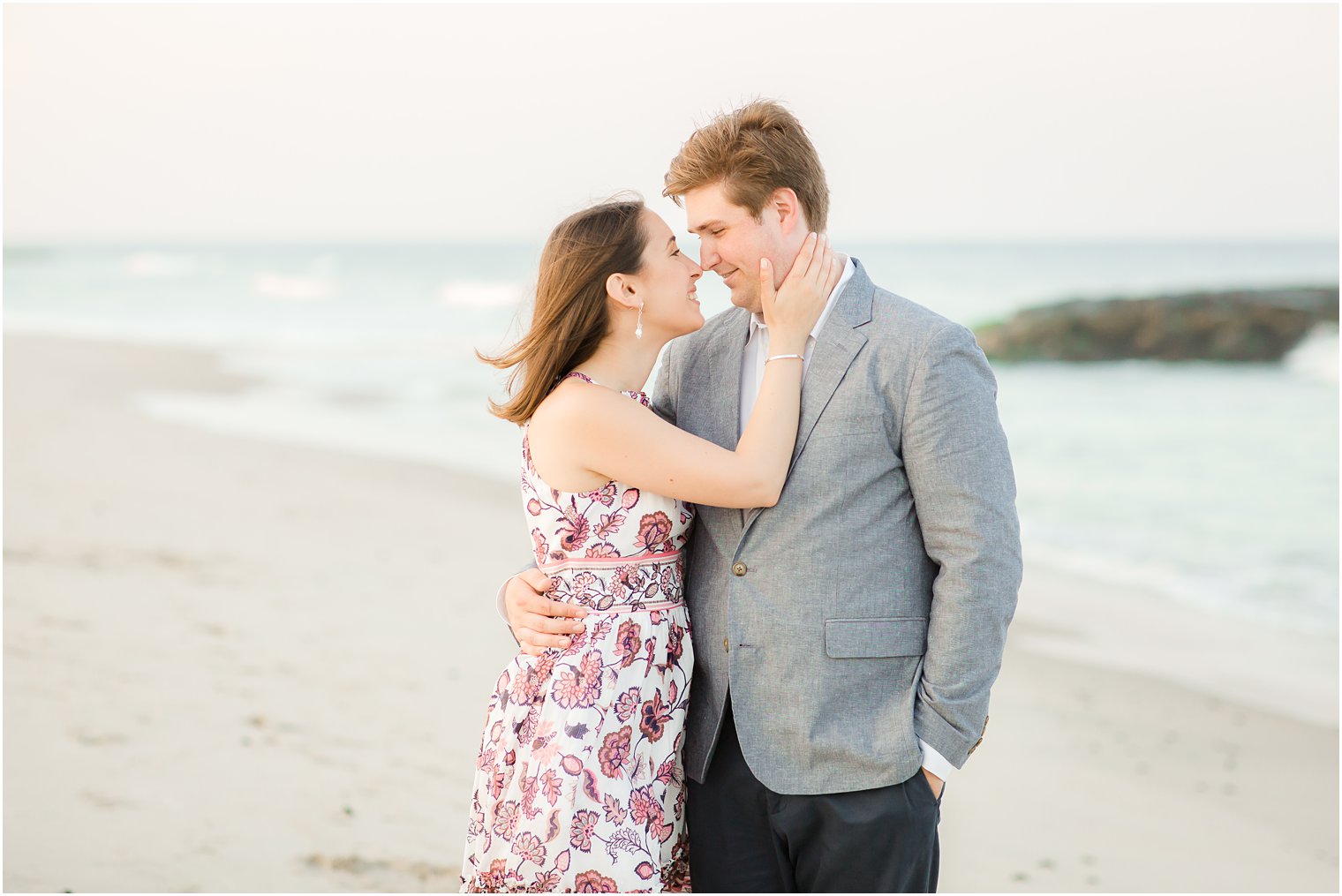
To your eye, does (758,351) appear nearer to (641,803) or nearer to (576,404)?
(576,404)

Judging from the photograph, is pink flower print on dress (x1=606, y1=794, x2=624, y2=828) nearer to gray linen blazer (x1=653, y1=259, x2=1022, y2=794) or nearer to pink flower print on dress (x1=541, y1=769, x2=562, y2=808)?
pink flower print on dress (x1=541, y1=769, x2=562, y2=808)

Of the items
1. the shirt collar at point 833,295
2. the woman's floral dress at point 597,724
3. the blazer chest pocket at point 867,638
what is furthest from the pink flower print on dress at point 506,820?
the shirt collar at point 833,295

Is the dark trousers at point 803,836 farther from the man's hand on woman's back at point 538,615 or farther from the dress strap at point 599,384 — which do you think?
the dress strap at point 599,384

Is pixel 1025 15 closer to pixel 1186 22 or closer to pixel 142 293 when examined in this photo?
pixel 1186 22

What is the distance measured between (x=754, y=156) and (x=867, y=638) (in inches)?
41.5

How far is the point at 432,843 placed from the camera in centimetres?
428

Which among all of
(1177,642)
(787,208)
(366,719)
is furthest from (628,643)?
(1177,642)

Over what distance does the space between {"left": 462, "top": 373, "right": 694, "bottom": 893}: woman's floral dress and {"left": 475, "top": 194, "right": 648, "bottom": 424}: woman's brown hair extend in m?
0.16

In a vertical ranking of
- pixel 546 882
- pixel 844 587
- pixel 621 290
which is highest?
pixel 621 290

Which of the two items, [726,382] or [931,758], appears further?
[726,382]

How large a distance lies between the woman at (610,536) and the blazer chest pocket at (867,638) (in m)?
0.31

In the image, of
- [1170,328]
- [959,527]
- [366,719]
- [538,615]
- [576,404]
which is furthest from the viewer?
[1170,328]

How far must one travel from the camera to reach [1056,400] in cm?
1755

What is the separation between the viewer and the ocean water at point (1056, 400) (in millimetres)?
9383
